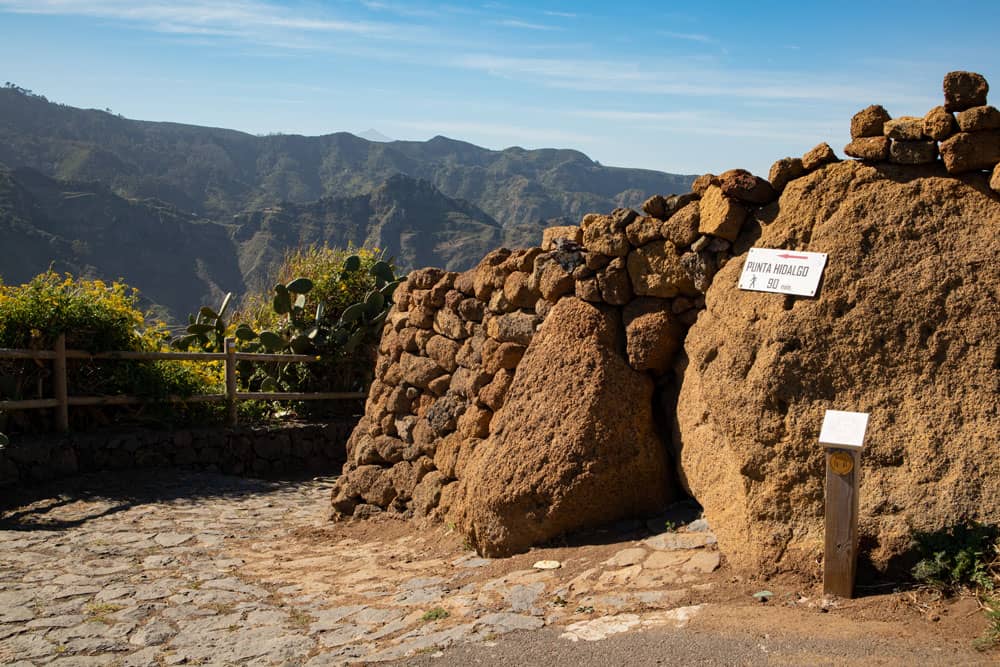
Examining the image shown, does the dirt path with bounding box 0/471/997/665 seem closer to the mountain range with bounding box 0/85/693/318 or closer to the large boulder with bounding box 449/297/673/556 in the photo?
the large boulder with bounding box 449/297/673/556

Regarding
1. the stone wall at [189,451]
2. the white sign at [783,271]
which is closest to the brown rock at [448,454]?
the white sign at [783,271]

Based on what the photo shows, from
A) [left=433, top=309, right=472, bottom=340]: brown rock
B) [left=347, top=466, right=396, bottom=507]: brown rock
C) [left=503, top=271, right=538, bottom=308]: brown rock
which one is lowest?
[left=347, top=466, right=396, bottom=507]: brown rock

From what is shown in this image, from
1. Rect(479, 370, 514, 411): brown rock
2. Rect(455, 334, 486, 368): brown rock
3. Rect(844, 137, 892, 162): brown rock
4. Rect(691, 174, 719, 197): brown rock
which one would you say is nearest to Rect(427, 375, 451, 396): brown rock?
Rect(455, 334, 486, 368): brown rock

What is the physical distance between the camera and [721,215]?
5.03 metres

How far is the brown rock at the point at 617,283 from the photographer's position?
5555 mm

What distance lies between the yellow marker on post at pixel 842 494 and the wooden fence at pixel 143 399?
7.79 metres

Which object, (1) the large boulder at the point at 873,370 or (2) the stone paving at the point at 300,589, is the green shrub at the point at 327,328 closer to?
(2) the stone paving at the point at 300,589

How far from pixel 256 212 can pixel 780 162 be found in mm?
63433

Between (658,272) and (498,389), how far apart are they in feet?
4.70

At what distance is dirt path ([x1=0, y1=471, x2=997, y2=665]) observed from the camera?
3.63 meters

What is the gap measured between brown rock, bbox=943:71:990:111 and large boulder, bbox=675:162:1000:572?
32 cm

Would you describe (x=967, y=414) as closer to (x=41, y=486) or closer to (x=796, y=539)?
(x=796, y=539)

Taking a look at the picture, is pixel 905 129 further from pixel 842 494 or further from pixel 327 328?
pixel 327 328

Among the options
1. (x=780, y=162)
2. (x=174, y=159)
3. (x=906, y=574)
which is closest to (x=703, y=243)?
(x=780, y=162)
